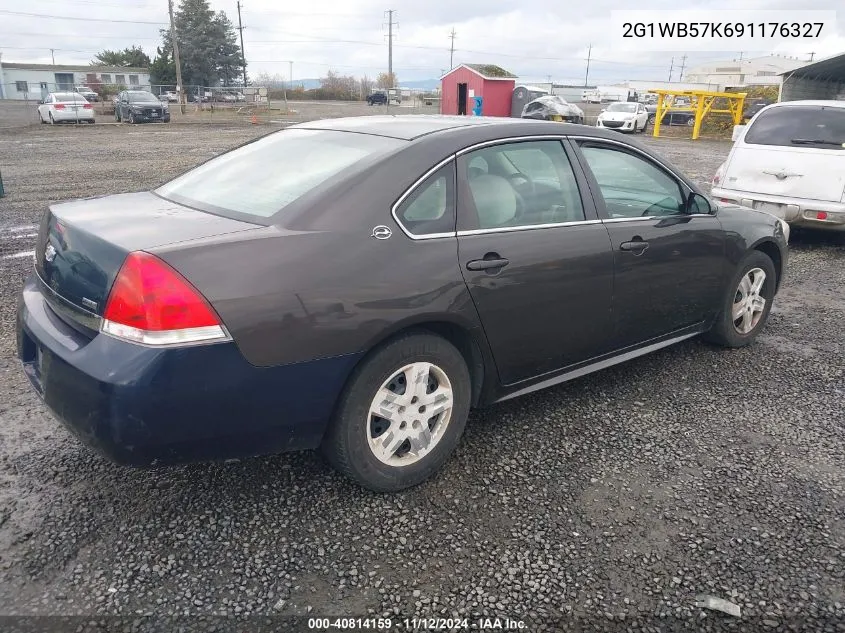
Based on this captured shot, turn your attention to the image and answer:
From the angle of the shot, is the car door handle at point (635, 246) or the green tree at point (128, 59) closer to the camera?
the car door handle at point (635, 246)

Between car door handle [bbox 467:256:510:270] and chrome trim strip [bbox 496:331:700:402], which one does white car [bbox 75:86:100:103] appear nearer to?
chrome trim strip [bbox 496:331:700:402]

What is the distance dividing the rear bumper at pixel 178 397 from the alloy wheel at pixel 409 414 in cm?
26

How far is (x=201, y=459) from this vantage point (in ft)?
7.92

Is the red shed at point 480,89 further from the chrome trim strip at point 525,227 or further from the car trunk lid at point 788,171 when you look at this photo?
Result: the chrome trim strip at point 525,227

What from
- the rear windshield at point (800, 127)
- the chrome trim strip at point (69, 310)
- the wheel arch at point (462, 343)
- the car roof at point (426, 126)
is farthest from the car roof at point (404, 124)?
the rear windshield at point (800, 127)

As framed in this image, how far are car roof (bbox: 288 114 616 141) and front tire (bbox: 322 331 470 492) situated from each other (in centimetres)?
103

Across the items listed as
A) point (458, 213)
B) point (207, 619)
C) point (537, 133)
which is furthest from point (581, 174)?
point (207, 619)

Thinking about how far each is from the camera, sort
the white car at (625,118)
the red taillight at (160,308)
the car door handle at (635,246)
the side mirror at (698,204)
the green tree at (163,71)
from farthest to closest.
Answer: the green tree at (163,71) → the white car at (625,118) → the side mirror at (698,204) → the car door handle at (635,246) → the red taillight at (160,308)

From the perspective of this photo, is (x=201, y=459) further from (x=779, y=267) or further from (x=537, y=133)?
(x=779, y=267)

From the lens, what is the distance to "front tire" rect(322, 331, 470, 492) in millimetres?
2637

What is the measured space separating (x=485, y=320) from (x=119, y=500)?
1.73 meters

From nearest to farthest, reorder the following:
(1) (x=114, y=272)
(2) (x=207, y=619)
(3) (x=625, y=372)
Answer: (2) (x=207, y=619)
(1) (x=114, y=272)
(3) (x=625, y=372)

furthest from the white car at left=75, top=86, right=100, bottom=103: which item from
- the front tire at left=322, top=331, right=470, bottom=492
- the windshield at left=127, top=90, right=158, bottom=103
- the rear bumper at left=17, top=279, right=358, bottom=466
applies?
the front tire at left=322, top=331, right=470, bottom=492

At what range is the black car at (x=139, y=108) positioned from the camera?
28984 millimetres
